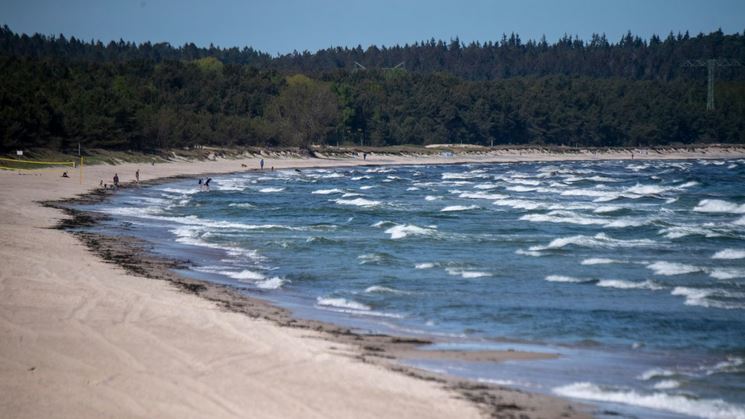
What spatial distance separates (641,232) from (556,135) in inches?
6237

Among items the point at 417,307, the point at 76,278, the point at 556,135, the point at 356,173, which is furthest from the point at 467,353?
the point at 556,135

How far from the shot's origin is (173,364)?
44.0 ft

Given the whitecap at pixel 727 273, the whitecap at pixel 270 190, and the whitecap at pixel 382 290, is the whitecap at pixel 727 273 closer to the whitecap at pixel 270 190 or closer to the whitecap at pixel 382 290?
the whitecap at pixel 382 290

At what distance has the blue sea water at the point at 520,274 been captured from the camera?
587 inches

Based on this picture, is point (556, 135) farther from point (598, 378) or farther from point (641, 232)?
point (598, 378)

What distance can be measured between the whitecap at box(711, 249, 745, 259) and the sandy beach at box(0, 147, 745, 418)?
1741 cm

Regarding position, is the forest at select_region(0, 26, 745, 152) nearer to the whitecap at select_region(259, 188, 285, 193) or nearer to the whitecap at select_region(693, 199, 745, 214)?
the whitecap at select_region(259, 188, 285, 193)

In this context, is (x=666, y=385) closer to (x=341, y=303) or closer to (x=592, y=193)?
(x=341, y=303)

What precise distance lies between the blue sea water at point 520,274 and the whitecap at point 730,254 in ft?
0.51

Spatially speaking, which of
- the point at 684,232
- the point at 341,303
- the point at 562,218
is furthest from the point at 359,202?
the point at 341,303

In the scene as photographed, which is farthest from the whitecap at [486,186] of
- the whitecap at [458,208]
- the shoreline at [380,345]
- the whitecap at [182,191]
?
the shoreline at [380,345]

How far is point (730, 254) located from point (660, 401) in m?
19.5

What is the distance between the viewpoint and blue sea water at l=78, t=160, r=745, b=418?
587 inches

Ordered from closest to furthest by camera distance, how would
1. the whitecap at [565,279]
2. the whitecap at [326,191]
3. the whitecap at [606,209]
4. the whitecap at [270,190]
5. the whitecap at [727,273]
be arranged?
the whitecap at [565,279] < the whitecap at [727,273] < the whitecap at [606,209] < the whitecap at [326,191] < the whitecap at [270,190]
